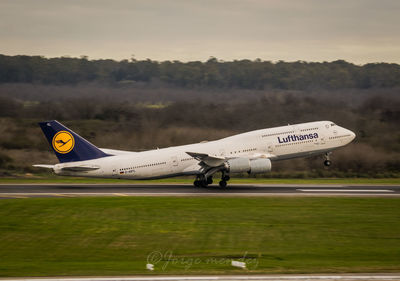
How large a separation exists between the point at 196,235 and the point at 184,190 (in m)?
18.1

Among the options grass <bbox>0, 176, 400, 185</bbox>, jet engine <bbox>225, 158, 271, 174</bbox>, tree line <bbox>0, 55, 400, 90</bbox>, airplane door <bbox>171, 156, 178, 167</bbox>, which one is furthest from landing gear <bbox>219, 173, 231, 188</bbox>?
tree line <bbox>0, 55, 400, 90</bbox>

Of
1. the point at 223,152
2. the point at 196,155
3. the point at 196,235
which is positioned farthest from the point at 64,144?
the point at 196,235

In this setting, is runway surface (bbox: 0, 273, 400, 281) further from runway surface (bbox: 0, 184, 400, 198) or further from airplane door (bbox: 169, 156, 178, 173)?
airplane door (bbox: 169, 156, 178, 173)

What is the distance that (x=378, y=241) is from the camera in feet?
94.4

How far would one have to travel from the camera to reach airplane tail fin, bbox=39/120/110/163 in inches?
1864

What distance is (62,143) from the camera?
156ft

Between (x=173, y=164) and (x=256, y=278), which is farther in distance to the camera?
(x=173, y=164)

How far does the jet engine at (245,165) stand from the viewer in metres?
47.8

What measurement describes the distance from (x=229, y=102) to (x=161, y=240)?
51891 mm

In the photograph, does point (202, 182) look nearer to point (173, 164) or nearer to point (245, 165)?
point (173, 164)

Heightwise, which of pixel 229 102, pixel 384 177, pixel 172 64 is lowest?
pixel 384 177

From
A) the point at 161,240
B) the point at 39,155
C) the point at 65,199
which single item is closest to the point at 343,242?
the point at 161,240

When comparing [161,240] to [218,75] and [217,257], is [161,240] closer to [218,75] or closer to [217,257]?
[217,257]

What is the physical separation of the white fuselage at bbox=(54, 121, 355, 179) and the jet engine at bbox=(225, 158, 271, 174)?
1.13 m
